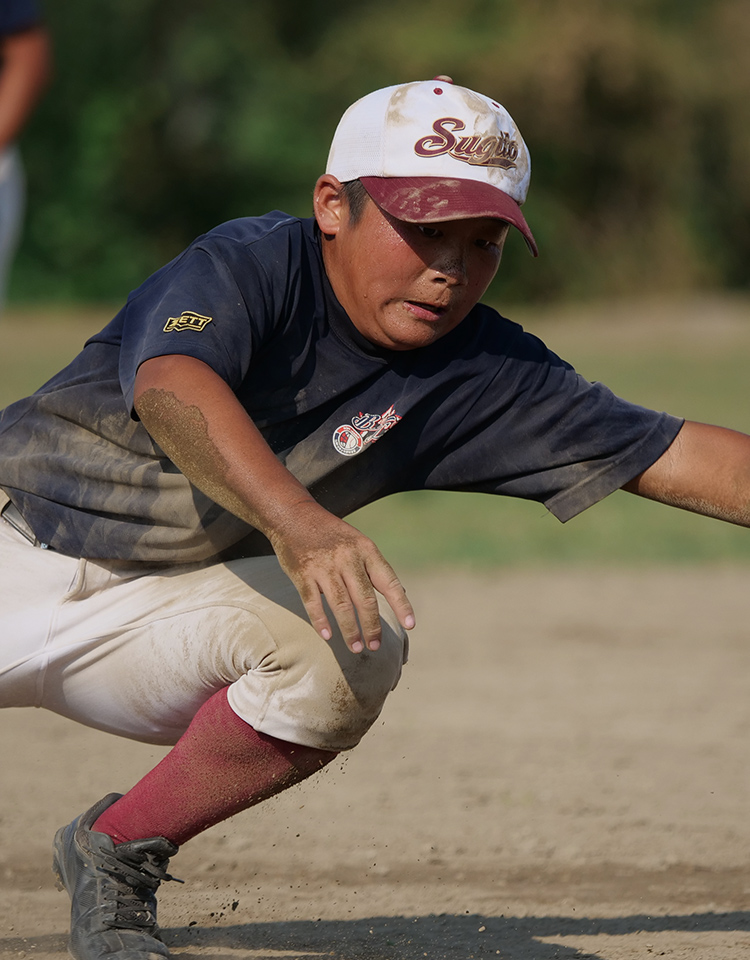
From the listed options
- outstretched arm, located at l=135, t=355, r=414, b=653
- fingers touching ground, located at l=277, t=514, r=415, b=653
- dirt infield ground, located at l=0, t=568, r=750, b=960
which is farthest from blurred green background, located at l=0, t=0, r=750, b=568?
fingers touching ground, located at l=277, t=514, r=415, b=653

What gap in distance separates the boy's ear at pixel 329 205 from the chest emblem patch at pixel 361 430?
341mm

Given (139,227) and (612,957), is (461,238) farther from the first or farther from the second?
(139,227)

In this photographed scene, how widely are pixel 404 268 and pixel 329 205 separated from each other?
22 centimetres

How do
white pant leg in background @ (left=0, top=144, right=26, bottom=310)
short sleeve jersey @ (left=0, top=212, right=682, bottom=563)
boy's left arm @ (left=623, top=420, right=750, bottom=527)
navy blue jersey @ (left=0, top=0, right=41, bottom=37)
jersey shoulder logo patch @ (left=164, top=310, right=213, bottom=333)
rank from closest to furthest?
jersey shoulder logo patch @ (left=164, top=310, right=213, bottom=333) → short sleeve jersey @ (left=0, top=212, right=682, bottom=563) → boy's left arm @ (left=623, top=420, right=750, bottom=527) → navy blue jersey @ (left=0, top=0, right=41, bottom=37) → white pant leg in background @ (left=0, top=144, right=26, bottom=310)

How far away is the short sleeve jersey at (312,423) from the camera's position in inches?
91.6

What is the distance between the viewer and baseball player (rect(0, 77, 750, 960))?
A: 221 centimetres

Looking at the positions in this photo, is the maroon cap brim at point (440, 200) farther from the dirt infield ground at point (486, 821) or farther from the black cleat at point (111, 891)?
the dirt infield ground at point (486, 821)

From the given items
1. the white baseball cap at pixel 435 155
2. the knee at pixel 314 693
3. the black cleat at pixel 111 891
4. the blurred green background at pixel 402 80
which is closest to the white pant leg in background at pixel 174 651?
the knee at pixel 314 693

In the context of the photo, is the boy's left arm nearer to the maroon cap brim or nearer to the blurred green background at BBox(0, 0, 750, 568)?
the maroon cap brim

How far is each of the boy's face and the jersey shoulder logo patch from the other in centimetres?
33

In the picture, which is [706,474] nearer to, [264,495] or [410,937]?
[264,495]

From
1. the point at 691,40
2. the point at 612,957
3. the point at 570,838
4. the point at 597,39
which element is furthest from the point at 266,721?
the point at 691,40

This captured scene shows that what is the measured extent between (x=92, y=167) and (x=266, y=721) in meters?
21.8

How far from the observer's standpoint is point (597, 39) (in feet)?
70.3
